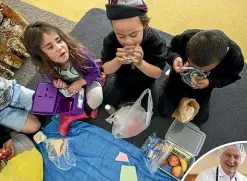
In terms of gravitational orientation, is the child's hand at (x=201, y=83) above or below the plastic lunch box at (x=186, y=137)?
above

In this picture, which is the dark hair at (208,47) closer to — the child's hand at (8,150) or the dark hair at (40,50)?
the dark hair at (40,50)

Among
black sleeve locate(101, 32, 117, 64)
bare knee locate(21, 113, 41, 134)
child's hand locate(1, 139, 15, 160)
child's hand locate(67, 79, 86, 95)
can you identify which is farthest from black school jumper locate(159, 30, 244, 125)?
child's hand locate(1, 139, 15, 160)

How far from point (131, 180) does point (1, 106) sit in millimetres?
650

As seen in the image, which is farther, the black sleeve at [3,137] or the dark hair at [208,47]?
the black sleeve at [3,137]

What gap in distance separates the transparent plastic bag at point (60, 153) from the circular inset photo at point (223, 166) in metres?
0.71

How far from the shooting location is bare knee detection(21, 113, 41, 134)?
143 centimetres

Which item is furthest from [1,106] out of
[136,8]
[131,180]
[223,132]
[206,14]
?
[206,14]

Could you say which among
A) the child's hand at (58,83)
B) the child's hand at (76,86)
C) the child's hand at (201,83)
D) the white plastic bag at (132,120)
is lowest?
the white plastic bag at (132,120)

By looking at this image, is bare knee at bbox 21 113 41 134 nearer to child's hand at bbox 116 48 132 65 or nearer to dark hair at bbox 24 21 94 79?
dark hair at bbox 24 21 94 79

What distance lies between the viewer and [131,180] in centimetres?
132

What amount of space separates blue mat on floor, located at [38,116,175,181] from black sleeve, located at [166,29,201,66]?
1.50 feet

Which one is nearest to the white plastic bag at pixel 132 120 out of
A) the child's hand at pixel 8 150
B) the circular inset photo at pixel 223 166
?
the child's hand at pixel 8 150

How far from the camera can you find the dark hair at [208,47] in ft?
3.30

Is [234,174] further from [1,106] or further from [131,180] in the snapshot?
[1,106]
